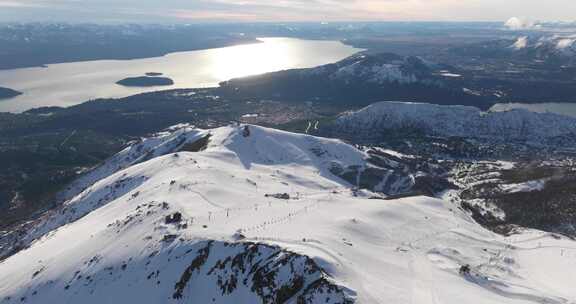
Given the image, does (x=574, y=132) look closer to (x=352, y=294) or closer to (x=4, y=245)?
(x=352, y=294)

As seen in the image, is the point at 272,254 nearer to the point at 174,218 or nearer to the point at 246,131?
the point at 174,218

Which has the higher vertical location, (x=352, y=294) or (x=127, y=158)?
(x=352, y=294)

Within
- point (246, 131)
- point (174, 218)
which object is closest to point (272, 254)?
point (174, 218)

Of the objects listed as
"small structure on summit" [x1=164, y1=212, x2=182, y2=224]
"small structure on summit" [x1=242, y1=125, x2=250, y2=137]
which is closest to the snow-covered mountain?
"small structure on summit" [x1=164, y1=212, x2=182, y2=224]

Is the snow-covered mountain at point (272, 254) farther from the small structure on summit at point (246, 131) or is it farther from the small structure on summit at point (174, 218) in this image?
the small structure on summit at point (246, 131)

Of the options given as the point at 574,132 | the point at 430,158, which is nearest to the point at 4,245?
the point at 430,158

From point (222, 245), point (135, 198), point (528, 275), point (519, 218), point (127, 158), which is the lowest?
point (127, 158)

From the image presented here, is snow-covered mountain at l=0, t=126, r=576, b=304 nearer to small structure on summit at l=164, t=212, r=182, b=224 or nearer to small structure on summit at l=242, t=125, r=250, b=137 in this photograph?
small structure on summit at l=164, t=212, r=182, b=224

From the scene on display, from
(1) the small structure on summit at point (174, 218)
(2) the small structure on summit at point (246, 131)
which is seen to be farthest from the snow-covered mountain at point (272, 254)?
(2) the small structure on summit at point (246, 131)
